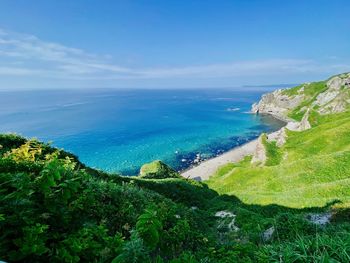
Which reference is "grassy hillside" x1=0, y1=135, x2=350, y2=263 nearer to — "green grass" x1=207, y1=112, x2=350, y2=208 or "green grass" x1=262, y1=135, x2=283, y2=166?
"green grass" x1=207, y1=112, x2=350, y2=208

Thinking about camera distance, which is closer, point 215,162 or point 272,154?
point 272,154

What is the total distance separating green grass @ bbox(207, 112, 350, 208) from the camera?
29.2 m

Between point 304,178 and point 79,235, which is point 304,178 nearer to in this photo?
point 304,178

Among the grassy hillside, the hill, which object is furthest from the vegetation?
the hill

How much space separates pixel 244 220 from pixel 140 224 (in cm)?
1748

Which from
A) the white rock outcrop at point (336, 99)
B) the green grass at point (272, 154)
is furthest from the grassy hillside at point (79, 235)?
the white rock outcrop at point (336, 99)

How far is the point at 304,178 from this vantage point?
39.9m

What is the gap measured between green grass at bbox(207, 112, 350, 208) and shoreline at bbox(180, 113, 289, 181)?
24.5 m

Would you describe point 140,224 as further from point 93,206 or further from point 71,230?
point 93,206

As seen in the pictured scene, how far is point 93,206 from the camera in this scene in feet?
34.3

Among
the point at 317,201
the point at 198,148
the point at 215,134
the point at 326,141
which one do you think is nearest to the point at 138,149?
the point at 198,148

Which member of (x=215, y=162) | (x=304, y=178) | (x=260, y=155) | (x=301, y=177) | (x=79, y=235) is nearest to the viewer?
(x=79, y=235)

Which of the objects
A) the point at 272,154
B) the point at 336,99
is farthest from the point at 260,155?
the point at 336,99

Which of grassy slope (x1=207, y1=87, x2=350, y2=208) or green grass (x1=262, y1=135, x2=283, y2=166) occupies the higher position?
grassy slope (x1=207, y1=87, x2=350, y2=208)
